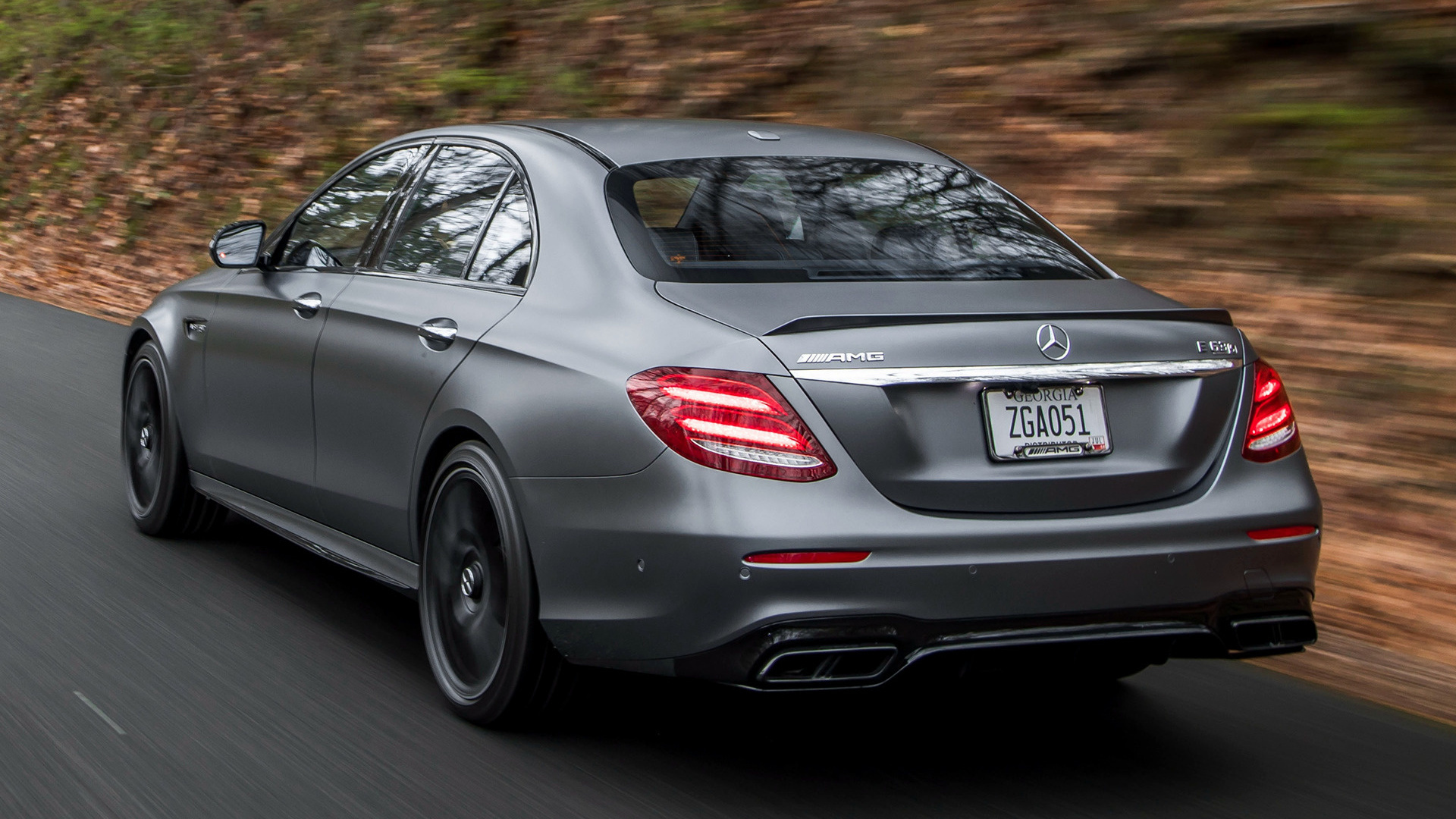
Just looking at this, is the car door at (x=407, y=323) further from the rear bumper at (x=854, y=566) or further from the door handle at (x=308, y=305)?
the rear bumper at (x=854, y=566)

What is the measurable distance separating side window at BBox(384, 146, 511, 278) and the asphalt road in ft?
3.78

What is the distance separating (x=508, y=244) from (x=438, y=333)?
304 mm

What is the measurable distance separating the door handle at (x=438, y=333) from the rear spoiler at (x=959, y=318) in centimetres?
115

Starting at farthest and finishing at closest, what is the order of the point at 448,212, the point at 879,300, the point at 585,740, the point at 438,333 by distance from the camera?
1. the point at 448,212
2. the point at 438,333
3. the point at 585,740
4. the point at 879,300

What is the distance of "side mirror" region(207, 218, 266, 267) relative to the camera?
5637mm

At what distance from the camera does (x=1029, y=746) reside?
4008 millimetres

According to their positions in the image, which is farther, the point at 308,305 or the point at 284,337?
the point at 284,337

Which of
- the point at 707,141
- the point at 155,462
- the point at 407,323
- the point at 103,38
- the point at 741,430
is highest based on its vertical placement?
the point at 707,141

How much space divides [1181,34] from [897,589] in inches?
219

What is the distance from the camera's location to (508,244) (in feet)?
14.2

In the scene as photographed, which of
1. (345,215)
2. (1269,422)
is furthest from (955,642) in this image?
(345,215)

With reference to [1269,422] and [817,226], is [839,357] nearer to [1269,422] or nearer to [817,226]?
[817,226]

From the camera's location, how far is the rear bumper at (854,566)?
3.31 meters

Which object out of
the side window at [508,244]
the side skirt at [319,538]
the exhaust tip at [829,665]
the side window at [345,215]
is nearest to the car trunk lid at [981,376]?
the exhaust tip at [829,665]
